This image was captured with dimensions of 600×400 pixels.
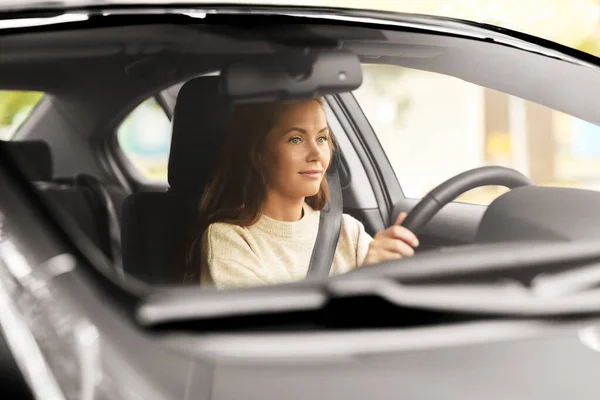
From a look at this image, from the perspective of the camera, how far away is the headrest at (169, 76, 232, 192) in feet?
5.80

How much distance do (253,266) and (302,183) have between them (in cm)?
26

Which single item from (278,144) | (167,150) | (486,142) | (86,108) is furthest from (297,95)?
(486,142)

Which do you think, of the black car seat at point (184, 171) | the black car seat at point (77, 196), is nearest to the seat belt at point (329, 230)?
the black car seat at point (184, 171)

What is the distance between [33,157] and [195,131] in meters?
0.46

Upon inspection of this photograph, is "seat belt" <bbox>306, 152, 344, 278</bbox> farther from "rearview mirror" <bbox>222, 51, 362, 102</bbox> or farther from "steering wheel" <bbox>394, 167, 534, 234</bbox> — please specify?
"rearview mirror" <bbox>222, 51, 362, 102</bbox>

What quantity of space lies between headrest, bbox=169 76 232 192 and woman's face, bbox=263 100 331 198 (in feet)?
0.40

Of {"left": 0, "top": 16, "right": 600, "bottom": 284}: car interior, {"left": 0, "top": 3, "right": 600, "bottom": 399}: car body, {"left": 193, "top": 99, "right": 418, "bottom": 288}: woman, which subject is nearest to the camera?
{"left": 0, "top": 3, "right": 600, "bottom": 399}: car body

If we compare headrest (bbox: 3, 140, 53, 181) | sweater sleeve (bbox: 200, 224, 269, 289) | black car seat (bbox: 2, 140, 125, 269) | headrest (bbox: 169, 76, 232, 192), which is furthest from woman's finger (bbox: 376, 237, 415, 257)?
headrest (bbox: 3, 140, 53, 181)

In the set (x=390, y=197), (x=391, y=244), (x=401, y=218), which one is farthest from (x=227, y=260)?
(x=390, y=197)

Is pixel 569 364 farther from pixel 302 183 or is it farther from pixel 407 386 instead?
pixel 302 183

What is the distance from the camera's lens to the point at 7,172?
125cm

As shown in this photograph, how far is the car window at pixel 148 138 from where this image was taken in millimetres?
1784

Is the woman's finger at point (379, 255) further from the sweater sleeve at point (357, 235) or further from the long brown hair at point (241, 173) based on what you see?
the long brown hair at point (241, 173)

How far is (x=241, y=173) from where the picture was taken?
181 cm
